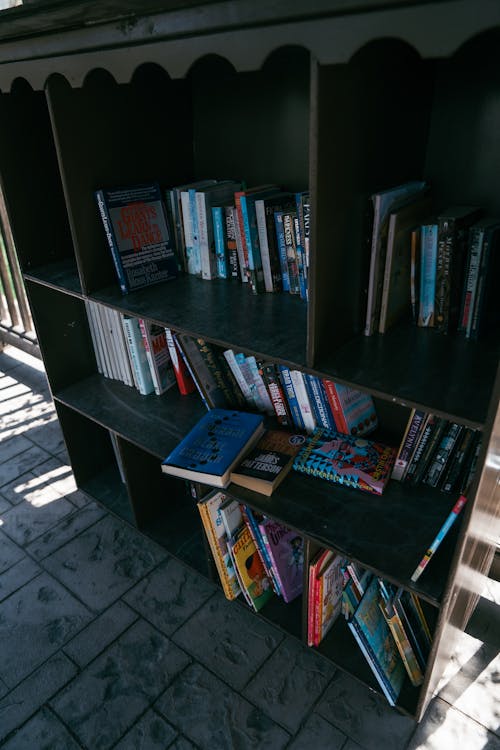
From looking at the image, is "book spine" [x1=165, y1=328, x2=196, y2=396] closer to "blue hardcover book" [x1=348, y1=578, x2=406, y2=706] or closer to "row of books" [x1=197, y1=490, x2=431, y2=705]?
"row of books" [x1=197, y1=490, x2=431, y2=705]

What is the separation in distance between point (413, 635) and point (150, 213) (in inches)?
58.6

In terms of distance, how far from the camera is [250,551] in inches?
68.5

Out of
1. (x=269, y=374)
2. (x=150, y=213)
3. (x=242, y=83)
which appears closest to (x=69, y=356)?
(x=150, y=213)

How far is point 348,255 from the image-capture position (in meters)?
1.17

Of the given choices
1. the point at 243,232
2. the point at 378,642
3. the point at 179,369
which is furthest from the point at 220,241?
the point at 378,642

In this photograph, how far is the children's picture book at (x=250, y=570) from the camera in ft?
5.56

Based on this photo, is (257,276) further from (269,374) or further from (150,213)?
(150,213)

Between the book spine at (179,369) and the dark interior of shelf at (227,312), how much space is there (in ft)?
0.58

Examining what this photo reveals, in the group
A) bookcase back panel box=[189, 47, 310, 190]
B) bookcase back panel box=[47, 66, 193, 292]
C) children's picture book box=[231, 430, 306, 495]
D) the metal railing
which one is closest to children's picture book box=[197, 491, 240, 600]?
children's picture book box=[231, 430, 306, 495]

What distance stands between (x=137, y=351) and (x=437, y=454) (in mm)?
1065

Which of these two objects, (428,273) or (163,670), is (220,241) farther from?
(163,670)

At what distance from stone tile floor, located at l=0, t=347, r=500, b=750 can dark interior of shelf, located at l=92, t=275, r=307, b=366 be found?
1.04 metres

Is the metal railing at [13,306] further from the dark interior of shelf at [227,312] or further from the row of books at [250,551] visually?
the row of books at [250,551]

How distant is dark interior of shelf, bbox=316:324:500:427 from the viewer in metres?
1.05
